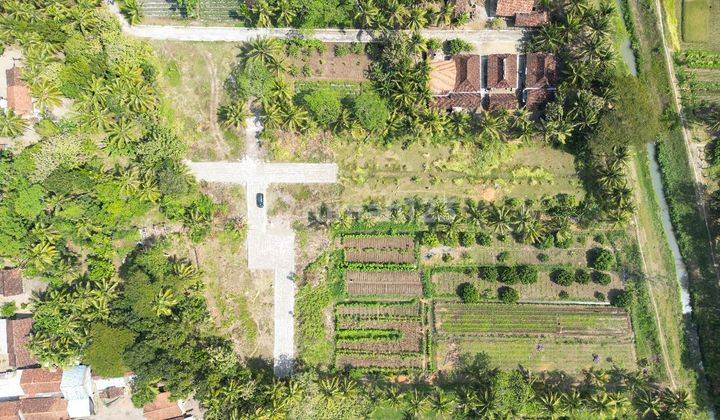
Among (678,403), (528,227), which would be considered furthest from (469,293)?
(678,403)

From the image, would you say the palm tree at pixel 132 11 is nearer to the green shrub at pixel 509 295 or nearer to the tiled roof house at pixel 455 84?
the tiled roof house at pixel 455 84

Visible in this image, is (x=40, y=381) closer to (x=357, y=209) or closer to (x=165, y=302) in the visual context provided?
(x=165, y=302)

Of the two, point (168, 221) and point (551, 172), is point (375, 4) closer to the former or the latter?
point (551, 172)

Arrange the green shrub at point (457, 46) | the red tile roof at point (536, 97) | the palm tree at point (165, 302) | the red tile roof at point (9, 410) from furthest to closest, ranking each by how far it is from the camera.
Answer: the green shrub at point (457, 46) → the red tile roof at point (536, 97) → the red tile roof at point (9, 410) → the palm tree at point (165, 302)

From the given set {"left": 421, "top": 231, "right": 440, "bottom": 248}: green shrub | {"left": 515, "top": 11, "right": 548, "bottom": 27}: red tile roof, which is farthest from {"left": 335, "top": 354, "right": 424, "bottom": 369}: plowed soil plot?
{"left": 515, "top": 11, "right": 548, "bottom": 27}: red tile roof

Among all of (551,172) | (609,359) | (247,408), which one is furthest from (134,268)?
(609,359)

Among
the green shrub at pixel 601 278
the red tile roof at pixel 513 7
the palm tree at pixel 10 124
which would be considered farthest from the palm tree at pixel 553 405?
the palm tree at pixel 10 124
